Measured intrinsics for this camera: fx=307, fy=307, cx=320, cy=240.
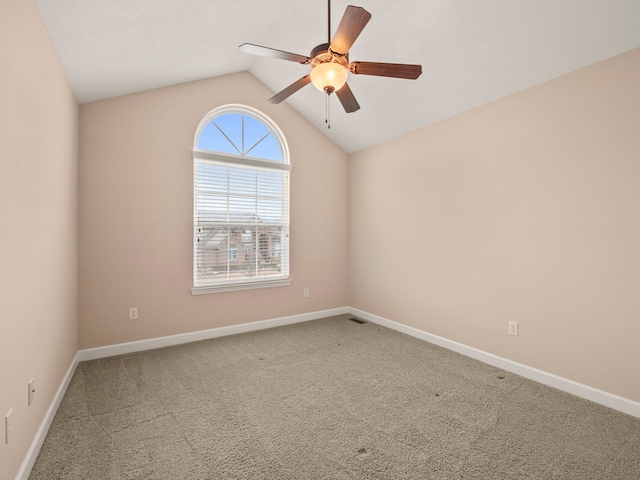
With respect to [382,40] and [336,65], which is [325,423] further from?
[382,40]

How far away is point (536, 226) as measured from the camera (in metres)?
2.61

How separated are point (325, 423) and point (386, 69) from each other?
229 cm

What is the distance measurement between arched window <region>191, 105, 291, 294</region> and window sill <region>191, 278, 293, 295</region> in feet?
0.04

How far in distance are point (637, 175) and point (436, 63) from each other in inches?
67.6

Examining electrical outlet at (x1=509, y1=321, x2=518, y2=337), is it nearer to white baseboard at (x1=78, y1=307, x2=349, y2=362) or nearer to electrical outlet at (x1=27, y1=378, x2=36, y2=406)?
white baseboard at (x1=78, y1=307, x2=349, y2=362)

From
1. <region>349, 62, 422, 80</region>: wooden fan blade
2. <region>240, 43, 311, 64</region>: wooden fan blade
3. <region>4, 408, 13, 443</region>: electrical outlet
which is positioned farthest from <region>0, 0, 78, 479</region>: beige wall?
<region>349, 62, 422, 80</region>: wooden fan blade

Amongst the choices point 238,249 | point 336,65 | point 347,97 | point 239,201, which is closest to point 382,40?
point 347,97

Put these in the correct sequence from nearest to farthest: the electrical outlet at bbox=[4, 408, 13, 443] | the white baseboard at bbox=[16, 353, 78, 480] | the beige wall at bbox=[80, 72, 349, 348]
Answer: the electrical outlet at bbox=[4, 408, 13, 443] < the white baseboard at bbox=[16, 353, 78, 480] < the beige wall at bbox=[80, 72, 349, 348]

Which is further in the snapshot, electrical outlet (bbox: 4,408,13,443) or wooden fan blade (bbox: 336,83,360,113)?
wooden fan blade (bbox: 336,83,360,113)

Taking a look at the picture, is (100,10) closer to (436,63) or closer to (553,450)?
(436,63)

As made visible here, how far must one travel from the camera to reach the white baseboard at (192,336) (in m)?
3.04

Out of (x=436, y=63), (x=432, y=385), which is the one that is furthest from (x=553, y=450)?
(x=436, y=63)

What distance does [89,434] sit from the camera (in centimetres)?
188

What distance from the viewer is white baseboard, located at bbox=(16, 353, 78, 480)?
1.53 m
